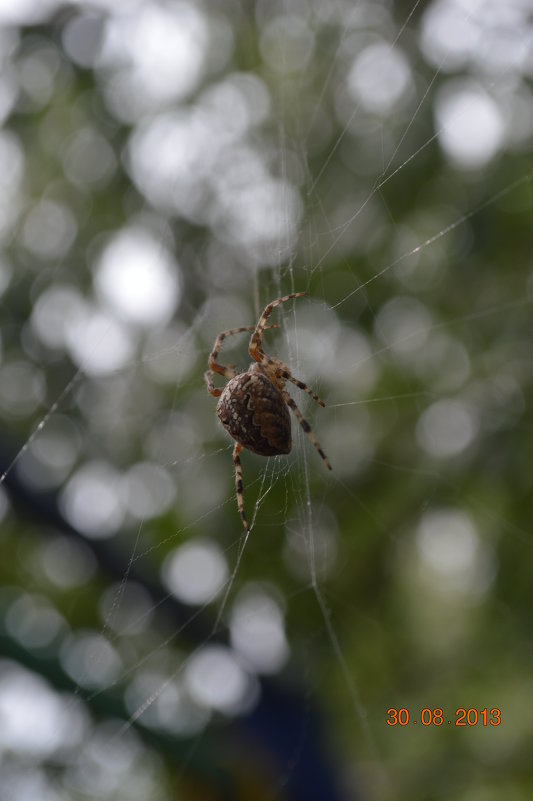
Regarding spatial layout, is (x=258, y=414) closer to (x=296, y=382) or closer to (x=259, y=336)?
(x=296, y=382)

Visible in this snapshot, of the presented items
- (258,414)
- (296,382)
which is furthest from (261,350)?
(258,414)

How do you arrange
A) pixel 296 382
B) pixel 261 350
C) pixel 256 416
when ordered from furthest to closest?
1. pixel 261 350
2. pixel 296 382
3. pixel 256 416

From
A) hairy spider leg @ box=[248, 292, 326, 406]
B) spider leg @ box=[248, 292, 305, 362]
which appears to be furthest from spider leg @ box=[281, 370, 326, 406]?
spider leg @ box=[248, 292, 305, 362]

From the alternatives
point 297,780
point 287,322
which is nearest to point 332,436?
point 287,322

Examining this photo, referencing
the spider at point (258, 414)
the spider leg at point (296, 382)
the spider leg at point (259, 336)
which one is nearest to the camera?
the spider at point (258, 414)

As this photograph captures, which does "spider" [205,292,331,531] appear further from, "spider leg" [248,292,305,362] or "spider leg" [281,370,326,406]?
"spider leg" [248,292,305,362]

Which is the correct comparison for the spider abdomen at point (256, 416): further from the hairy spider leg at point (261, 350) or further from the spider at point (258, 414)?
the hairy spider leg at point (261, 350)

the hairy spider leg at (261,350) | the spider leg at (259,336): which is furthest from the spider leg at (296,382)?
the spider leg at (259,336)
